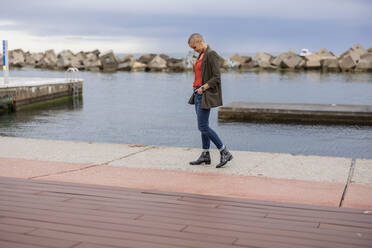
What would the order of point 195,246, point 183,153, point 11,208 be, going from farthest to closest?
point 183,153 → point 11,208 → point 195,246

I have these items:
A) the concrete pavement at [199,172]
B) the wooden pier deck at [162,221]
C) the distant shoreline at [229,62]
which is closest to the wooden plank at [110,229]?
the wooden pier deck at [162,221]

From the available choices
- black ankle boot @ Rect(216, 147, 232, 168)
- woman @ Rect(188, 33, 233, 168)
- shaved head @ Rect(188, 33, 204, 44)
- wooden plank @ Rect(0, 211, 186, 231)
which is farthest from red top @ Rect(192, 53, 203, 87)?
wooden plank @ Rect(0, 211, 186, 231)

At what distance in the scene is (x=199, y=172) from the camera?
19.8 ft

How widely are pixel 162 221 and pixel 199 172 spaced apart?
2282mm

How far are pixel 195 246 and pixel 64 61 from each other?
7964 centimetres

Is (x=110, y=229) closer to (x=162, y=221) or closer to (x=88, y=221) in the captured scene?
(x=88, y=221)

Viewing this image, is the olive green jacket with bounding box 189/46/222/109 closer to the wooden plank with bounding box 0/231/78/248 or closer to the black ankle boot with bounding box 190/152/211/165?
the black ankle boot with bounding box 190/152/211/165

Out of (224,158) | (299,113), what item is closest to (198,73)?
(224,158)

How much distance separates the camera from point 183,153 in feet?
23.7

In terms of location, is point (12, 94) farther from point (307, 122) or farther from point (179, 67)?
point (179, 67)

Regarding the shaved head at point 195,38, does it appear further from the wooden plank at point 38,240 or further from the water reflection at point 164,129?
the water reflection at point 164,129

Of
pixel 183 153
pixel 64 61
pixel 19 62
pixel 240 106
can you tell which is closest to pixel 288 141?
pixel 240 106

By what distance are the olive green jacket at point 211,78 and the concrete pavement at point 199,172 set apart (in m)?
0.84

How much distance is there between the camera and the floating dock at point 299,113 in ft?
58.7
